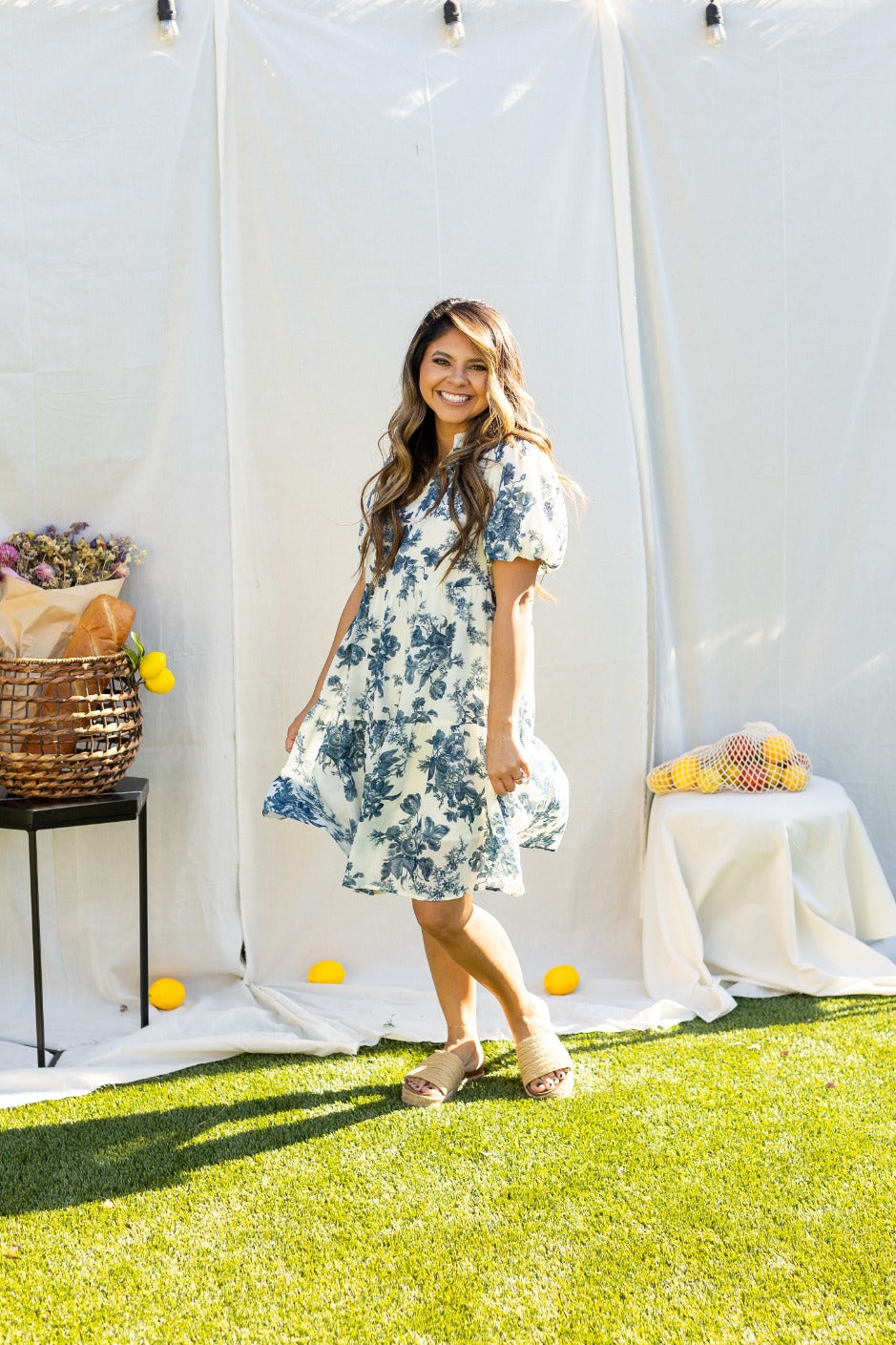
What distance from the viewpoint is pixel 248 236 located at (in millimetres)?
3062

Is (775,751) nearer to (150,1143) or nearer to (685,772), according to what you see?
(685,772)

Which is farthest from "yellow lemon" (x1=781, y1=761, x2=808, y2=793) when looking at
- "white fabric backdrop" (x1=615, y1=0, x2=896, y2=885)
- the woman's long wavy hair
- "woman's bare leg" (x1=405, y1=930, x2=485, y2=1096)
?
the woman's long wavy hair

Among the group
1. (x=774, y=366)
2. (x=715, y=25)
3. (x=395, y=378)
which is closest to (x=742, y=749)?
(x=774, y=366)

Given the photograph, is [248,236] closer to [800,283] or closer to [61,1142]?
[800,283]

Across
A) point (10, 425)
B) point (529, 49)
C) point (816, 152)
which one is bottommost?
point (10, 425)

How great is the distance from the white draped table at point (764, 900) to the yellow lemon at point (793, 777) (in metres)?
0.03

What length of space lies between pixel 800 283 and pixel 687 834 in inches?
56.4

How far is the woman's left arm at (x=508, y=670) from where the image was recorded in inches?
86.7

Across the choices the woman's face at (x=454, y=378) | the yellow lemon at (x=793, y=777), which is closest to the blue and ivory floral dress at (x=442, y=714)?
the woman's face at (x=454, y=378)

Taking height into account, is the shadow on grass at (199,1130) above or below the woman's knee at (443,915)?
below

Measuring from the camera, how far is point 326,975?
10.3 ft

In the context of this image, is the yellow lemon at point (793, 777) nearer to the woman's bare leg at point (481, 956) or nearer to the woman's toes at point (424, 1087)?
the woman's bare leg at point (481, 956)

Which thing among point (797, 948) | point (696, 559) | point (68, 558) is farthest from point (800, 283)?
point (68, 558)

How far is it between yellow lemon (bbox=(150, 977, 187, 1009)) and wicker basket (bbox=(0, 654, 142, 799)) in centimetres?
57
